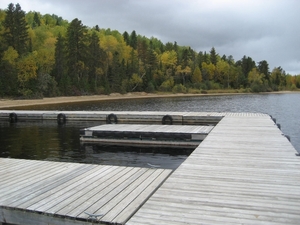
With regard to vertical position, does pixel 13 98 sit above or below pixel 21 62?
below

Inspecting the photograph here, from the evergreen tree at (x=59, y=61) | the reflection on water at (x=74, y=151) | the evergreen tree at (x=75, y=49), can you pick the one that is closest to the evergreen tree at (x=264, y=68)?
the evergreen tree at (x=75, y=49)

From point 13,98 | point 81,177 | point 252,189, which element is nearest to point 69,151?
point 81,177

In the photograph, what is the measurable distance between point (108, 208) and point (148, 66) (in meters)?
76.2

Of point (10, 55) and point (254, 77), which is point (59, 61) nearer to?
point (10, 55)

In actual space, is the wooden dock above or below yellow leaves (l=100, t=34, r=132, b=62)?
below

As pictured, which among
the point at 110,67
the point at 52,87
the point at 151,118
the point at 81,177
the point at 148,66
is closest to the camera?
the point at 81,177

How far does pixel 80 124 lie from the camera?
19.3m

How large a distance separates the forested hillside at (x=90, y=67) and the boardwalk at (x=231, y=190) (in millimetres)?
43538

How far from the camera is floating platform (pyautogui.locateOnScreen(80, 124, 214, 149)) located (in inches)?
479

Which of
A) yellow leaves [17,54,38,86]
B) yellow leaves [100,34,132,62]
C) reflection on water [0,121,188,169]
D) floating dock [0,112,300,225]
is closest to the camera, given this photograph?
floating dock [0,112,300,225]

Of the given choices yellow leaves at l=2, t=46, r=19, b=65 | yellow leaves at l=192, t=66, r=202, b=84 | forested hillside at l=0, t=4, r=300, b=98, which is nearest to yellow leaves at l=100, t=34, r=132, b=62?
forested hillside at l=0, t=4, r=300, b=98

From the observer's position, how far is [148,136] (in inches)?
506

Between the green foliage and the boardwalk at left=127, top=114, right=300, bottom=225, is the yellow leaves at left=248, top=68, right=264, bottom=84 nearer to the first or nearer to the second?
the green foliage

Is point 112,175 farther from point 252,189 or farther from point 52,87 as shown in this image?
point 52,87
